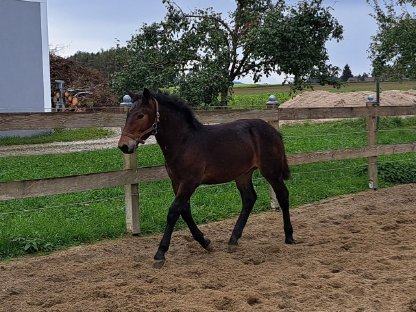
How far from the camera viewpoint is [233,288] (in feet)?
14.7

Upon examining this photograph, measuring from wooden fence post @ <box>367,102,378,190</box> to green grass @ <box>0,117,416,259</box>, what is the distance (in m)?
0.21

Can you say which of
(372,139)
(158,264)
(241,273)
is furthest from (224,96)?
(241,273)

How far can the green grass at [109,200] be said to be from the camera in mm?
6309

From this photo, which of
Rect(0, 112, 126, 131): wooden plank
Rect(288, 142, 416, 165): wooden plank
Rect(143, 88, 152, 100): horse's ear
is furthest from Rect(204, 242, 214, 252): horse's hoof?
Rect(288, 142, 416, 165): wooden plank

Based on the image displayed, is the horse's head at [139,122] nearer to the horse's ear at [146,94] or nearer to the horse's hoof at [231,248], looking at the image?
the horse's ear at [146,94]

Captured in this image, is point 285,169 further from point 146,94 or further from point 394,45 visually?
point 394,45

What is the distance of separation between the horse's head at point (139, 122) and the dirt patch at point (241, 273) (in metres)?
1.20

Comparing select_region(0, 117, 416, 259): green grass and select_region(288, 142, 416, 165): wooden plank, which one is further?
select_region(288, 142, 416, 165): wooden plank

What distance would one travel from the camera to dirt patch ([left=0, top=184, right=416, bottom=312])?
412 cm

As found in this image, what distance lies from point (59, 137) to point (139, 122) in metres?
13.6

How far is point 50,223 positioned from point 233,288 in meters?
3.13

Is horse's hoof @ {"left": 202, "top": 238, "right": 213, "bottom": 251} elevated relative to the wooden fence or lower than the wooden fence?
lower

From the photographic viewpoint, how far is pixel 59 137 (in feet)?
59.4

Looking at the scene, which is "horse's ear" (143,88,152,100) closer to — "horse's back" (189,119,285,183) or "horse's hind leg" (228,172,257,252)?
"horse's back" (189,119,285,183)
